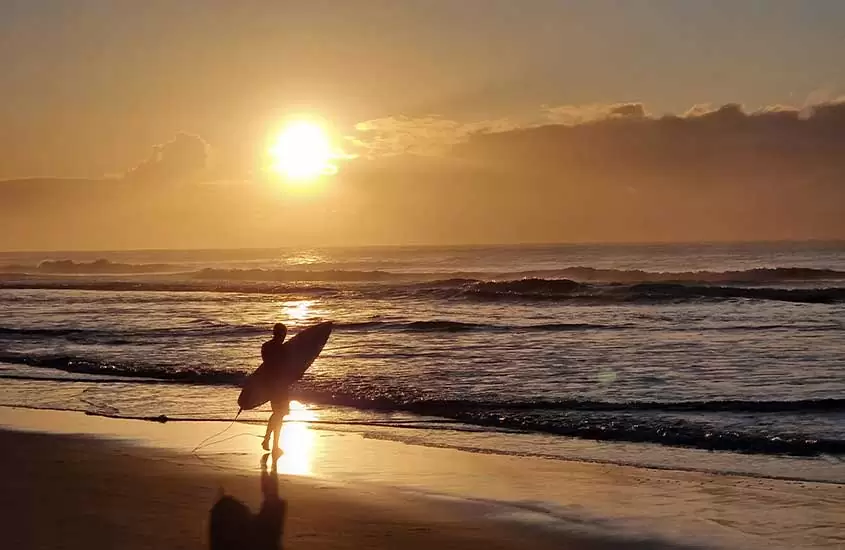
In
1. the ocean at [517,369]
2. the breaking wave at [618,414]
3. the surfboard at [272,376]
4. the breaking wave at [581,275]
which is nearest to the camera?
the surfboard at [272,376]

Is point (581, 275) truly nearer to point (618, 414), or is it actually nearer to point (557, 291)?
point (557, 291)

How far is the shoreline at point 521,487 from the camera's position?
767 centimetres

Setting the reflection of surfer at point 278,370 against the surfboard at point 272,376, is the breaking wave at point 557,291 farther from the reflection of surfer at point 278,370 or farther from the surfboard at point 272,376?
the reflection of surfer at point 278,370

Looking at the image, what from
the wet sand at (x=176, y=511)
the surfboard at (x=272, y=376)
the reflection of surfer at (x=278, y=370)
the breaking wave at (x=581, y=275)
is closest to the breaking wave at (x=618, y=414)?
the surfboard at (x=272, y=376)

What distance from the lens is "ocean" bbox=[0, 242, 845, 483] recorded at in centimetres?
1214

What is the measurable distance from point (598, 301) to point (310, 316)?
1254 cm

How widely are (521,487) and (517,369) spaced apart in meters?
Answer: 9.29

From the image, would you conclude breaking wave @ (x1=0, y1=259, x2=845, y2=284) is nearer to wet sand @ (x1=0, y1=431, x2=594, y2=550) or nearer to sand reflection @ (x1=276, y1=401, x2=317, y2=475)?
sand reflection @ (x1=276, y1=401, x2=317, y2=475)

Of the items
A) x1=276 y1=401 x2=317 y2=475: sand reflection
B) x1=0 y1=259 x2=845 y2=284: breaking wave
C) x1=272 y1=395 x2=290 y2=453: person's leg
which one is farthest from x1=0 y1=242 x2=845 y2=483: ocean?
x1=0 y1=259 x2=845 y2=284: breaking wave

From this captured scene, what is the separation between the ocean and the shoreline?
84cm

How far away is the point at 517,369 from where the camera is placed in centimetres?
1844

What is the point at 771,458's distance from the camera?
1095cm

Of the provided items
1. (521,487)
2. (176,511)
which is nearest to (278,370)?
(176,511)

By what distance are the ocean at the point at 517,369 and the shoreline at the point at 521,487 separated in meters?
0.84
